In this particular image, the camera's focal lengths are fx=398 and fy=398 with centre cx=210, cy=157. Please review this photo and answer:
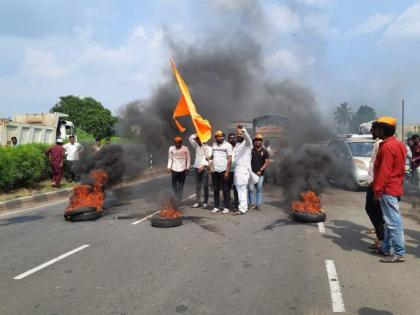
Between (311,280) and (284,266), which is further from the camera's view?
(284,266)

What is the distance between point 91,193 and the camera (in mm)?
8367

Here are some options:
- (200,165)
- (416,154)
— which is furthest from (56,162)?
(416,154)

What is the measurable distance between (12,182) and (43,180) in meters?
2.21

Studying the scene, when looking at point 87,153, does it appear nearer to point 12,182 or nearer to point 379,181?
point 12,182

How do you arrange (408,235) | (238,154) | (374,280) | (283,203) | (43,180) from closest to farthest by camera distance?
1. (374,280)
2. (408,235)
3. (238,154)
4. (283,203)
5. (43,180)

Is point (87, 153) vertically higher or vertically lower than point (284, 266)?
higher

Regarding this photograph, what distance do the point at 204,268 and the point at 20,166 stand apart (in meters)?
8.65

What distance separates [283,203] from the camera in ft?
33.0

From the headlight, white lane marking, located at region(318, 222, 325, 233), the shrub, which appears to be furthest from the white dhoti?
the shrub

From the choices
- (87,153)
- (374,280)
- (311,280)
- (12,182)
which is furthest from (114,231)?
(12,182)

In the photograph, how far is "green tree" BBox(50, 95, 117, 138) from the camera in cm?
4570

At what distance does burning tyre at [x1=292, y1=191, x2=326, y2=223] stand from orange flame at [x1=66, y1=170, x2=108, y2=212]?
4008mm

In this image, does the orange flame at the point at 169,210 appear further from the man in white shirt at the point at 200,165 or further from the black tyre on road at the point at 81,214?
the man in white shirt at the point at 200,165

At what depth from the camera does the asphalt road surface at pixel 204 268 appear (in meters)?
3.86
